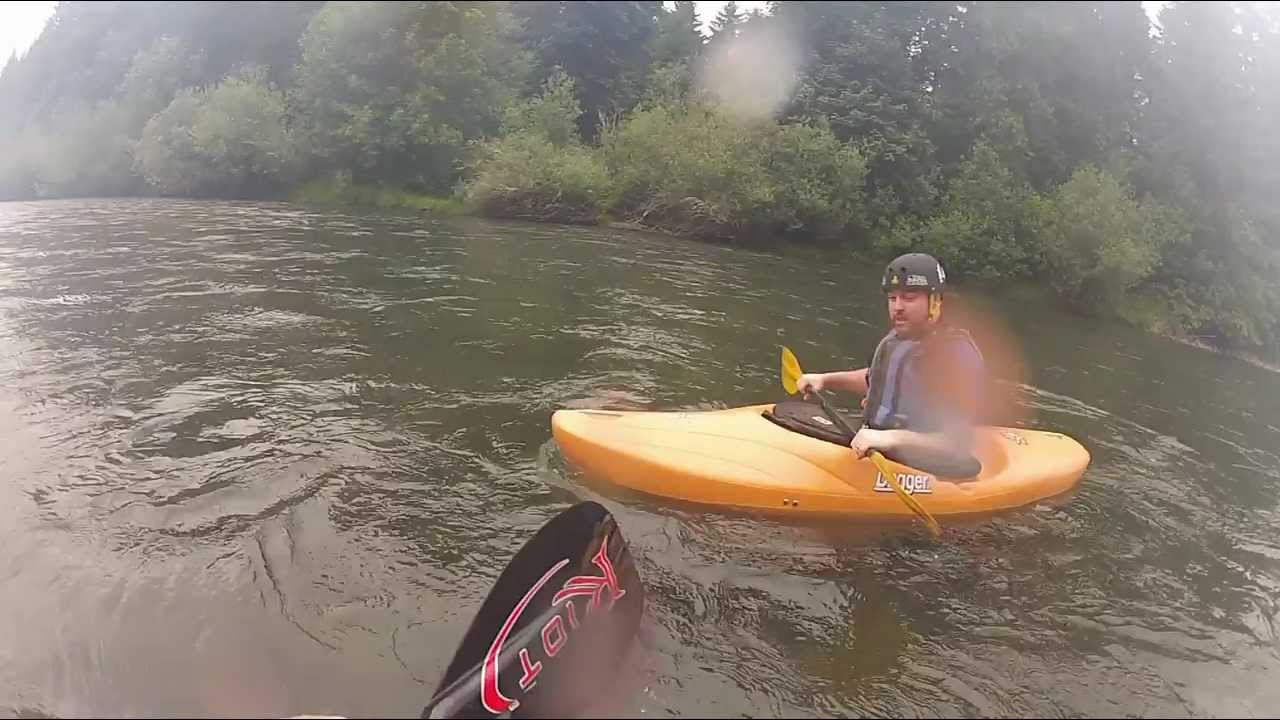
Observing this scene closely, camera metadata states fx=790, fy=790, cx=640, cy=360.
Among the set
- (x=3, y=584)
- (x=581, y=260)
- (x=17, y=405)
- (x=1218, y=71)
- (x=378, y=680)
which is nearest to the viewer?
(x=378, y=680)

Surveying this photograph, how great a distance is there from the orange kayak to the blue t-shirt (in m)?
0.29

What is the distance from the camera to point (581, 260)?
13.4 m

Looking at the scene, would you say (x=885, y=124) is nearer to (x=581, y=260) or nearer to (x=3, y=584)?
(x=581, y=260)

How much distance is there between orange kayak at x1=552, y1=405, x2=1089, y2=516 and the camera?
4.24 m

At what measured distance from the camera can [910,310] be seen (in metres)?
4.18

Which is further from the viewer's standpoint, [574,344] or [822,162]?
[822,162]

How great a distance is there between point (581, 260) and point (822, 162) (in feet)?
26.2

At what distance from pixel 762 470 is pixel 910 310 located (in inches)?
45.6

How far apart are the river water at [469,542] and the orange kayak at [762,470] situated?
0.39ft

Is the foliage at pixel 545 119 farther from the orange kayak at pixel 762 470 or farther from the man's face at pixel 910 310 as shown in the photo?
the man's face at pixel 910 310

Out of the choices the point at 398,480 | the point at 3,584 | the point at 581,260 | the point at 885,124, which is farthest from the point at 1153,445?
the point at 885,124

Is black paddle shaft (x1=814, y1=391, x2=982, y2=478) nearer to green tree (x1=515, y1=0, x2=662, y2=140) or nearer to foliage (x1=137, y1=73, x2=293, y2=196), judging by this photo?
foliage (x1=137, y1=73, x2=293, y2=196)

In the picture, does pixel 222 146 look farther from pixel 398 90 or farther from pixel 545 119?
pixel 545 119

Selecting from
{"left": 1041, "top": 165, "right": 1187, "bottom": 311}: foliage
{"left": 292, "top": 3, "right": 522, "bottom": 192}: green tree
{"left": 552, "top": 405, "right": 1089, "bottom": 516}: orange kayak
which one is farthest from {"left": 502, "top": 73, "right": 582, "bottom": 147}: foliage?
{"left": 552, "top": 405, "right": 1089, "bottom": 516}: orange kayak
